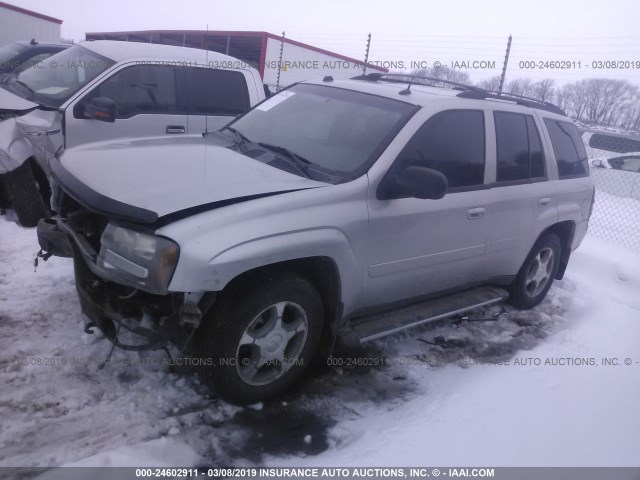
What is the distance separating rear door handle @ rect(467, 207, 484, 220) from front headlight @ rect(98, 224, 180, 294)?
2200 millimetres

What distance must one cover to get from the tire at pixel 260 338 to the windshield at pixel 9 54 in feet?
24.0

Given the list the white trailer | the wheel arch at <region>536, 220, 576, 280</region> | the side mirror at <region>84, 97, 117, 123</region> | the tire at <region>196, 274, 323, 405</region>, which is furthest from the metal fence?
the white trailer

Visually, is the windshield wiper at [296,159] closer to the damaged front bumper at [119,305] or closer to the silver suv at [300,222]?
the silver suv at [300,222]

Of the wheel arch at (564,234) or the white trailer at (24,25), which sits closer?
the wheel arch at (564,234)

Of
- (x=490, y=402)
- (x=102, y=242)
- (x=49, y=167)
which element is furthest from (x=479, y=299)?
(x=49, y=167)

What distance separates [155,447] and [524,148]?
356 centimetres

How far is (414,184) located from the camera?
128 inches

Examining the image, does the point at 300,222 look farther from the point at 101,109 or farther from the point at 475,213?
the point at 101,109

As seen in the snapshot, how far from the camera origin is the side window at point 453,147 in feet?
11.9

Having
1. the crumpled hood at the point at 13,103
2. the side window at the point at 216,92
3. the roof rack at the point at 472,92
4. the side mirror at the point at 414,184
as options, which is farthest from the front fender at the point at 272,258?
the crumpled hood at the point at 13,103

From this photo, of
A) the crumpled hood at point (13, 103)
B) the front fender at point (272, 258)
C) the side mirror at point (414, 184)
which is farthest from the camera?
the crumpled hood at point (13, 103)

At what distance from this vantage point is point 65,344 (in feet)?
11.4

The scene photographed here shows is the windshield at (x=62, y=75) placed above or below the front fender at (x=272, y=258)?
above

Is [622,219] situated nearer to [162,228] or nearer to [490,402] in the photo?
[490,402]
